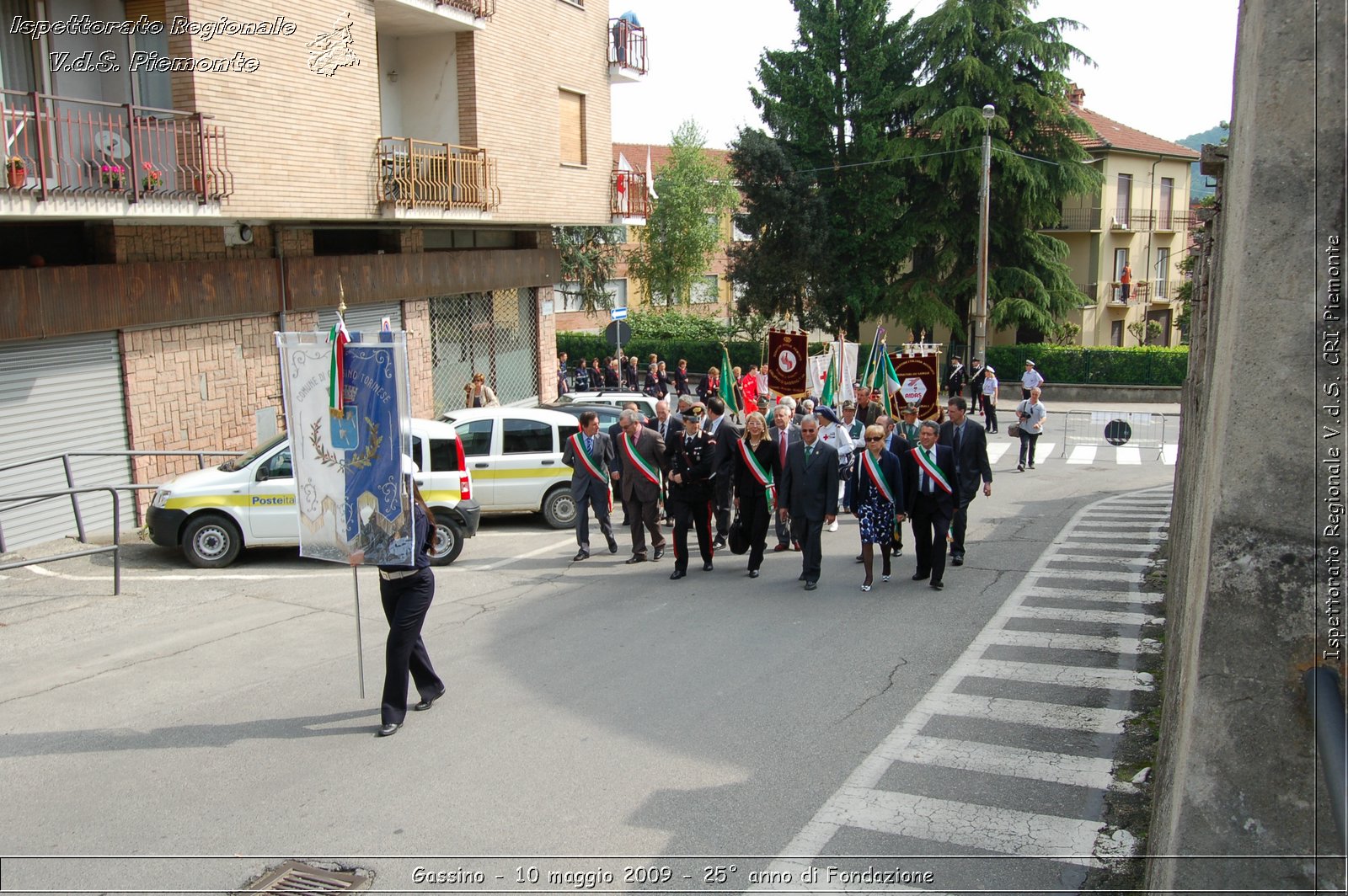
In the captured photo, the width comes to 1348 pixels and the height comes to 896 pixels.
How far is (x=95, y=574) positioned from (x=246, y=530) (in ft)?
5.55

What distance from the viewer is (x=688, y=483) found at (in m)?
12.1

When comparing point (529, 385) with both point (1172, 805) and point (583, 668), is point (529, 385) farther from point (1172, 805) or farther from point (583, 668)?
point (1172, 805)

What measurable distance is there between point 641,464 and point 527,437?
3171mm

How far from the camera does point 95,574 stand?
1270cm

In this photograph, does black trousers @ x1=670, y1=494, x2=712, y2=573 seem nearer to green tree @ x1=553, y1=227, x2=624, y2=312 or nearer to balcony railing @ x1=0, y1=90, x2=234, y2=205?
balcony railing @ x1=0, y1=90, x2=234, y2=205

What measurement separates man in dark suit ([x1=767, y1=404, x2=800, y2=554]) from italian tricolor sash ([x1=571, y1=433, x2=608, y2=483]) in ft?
6.99

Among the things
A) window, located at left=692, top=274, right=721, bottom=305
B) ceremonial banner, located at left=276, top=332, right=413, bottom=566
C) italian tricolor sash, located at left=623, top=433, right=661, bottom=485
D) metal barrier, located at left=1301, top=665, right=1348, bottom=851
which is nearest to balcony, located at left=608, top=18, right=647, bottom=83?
italian tricolor sash, located at left=623, top=433, right=661, bottom=485

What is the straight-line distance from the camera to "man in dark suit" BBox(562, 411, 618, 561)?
44.3ft

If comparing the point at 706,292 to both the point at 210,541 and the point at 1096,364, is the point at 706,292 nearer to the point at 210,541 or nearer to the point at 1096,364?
the point at 1096,364

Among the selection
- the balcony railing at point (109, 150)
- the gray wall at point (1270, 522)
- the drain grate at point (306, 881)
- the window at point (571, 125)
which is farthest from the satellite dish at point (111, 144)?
the gray wall at point (1270, 522)

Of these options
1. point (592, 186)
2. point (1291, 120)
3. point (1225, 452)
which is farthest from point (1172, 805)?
point (592, 186)

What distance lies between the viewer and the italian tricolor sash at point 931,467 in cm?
1127

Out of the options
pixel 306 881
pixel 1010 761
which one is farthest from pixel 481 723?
pixel 1010 761

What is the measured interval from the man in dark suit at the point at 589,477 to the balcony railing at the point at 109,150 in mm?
6129
